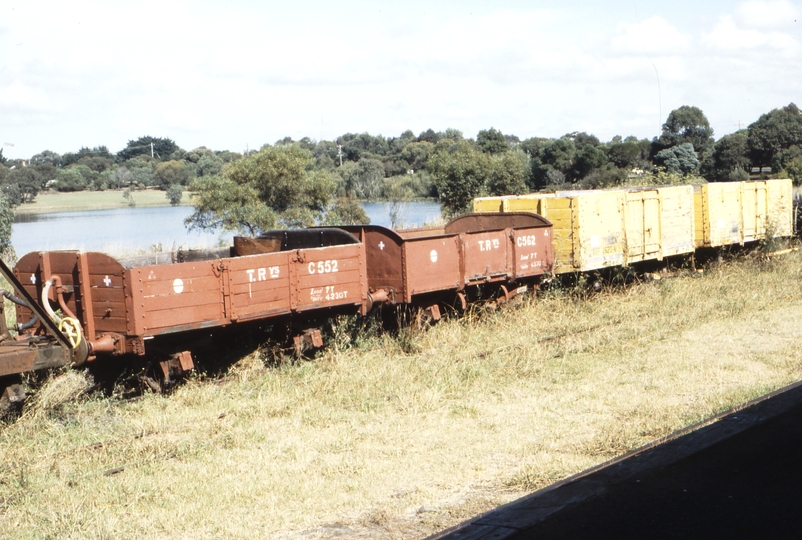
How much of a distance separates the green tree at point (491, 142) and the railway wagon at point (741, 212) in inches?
1582

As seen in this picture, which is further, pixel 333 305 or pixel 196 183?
pixel 196 183

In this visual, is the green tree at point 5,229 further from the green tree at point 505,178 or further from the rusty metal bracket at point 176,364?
the green tree at point 505,178

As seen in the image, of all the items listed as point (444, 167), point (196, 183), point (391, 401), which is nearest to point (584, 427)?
point (391, 401)

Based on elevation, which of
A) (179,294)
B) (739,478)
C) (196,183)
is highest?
(196,183)

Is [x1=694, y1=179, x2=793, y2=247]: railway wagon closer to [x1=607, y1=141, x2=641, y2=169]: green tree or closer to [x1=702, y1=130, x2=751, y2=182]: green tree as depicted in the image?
[x1=702, y1=130, x2=751, y2=182]: green tree

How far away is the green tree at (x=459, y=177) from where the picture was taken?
125 ft

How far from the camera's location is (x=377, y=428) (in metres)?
7.77

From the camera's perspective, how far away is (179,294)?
30.4 feet

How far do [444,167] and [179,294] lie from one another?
30343mm

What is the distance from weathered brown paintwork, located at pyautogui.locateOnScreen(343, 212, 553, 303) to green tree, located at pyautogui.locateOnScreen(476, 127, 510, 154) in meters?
47.1

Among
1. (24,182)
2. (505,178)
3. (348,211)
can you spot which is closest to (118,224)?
(24,182)

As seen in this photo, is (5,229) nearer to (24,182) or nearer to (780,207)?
(24,182)

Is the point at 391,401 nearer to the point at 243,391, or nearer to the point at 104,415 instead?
the point at 243,391

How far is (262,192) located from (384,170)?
36208 mm
